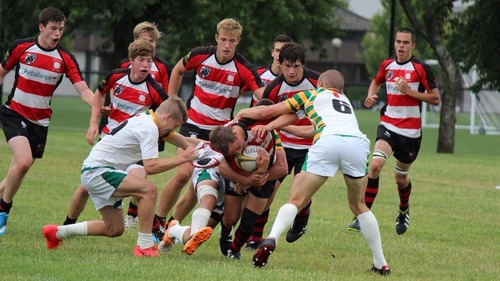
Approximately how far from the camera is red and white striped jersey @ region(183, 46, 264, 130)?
11.2 m

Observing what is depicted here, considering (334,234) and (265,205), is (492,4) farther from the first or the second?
(265,205)

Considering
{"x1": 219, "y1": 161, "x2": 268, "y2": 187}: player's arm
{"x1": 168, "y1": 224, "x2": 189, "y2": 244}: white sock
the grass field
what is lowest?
the grass field

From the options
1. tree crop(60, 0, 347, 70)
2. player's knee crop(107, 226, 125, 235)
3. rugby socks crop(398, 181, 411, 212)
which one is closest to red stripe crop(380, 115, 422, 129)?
rugby socks crop(398, 181, 411, 212)

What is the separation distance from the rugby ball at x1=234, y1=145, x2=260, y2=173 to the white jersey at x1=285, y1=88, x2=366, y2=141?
0.52m

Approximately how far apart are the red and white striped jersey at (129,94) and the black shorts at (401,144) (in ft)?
10.7

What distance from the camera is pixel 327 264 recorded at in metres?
9.45

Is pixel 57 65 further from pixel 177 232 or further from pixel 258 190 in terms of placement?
pixel 258 190

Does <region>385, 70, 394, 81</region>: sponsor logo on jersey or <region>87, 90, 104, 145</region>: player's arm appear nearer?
<region>87, 90, 104, 145</region>: player's arm

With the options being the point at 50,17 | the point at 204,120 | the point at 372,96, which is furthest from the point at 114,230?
the point at 372,96

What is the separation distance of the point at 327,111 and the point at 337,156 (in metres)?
0.43

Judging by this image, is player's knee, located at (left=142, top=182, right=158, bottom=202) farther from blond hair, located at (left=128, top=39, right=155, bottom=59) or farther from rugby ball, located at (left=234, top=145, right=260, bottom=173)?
blond hair, located at (left=128, top=39, right=155, bottom=59)

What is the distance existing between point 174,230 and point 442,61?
20896mm

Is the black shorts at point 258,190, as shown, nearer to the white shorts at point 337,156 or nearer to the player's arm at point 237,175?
the player's arm at point 237,175

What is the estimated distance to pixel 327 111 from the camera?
28.9 ft
